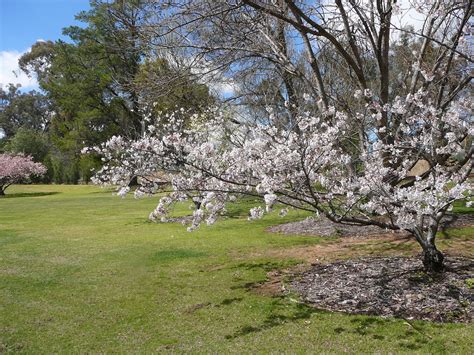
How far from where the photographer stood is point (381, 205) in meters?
4.95

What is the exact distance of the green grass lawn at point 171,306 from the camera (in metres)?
4.05

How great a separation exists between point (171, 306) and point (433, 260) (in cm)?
336

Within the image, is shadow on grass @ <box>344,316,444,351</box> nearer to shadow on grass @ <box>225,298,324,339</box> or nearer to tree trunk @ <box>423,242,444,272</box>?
shadow on grass @ <box>225,298,324,339</box>

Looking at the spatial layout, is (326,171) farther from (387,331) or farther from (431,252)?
(387,331)

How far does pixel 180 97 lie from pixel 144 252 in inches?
303

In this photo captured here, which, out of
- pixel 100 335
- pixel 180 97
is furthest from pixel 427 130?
pixel 180 97

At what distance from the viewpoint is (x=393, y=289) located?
5.20m

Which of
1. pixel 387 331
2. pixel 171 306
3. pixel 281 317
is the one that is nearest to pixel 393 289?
pixel 387 331

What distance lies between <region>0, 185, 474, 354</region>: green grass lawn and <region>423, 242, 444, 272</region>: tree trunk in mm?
1511

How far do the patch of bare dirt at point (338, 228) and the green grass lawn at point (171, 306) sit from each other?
72 cm

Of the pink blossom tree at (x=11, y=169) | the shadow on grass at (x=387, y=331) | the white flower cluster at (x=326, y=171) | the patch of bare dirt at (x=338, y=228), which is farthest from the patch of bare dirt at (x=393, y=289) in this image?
the pink blossom tree at (x=11, y=169)

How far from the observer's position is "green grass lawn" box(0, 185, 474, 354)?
160 inches

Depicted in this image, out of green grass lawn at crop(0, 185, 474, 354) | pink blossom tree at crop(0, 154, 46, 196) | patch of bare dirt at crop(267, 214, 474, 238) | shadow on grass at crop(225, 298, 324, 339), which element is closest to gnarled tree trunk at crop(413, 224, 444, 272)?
green grass lawn at crop(0, 185, 474, 354)

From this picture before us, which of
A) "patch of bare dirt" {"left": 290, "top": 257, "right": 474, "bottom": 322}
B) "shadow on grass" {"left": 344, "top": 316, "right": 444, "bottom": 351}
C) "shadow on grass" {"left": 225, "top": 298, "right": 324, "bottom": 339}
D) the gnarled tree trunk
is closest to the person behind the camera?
"shadow on grass" {"left": 344, "top": 316, "right": 444, "bottom": 351}
